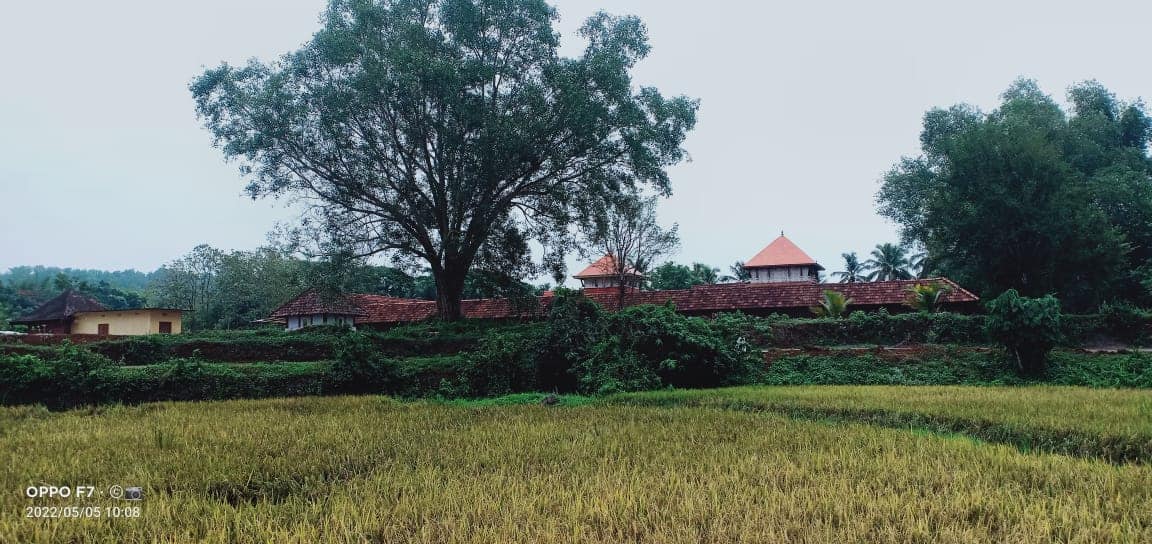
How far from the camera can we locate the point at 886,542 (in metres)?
2.87

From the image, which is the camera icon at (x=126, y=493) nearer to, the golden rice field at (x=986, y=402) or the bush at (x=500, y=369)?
the golden rice field at (x=986, y=402)

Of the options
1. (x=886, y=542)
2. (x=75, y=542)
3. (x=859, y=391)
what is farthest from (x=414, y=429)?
(x=859, y=391)

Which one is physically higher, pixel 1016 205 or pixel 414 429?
pixel 1016 205

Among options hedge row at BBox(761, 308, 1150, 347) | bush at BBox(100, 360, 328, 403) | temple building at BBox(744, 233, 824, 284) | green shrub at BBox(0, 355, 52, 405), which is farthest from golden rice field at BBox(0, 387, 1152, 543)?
temple building at BBox(744, 233, 824, 284)

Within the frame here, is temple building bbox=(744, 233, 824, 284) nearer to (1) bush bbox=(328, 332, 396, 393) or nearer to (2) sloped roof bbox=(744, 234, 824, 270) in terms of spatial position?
(2) sloped roof bbox=(744, 234, 824, 270)

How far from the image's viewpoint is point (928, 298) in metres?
18.6

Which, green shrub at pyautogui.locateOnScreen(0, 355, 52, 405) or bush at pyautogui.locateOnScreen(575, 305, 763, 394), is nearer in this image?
green shrub at pyautogui.locateOnScreen(0, 355, 52, 405)

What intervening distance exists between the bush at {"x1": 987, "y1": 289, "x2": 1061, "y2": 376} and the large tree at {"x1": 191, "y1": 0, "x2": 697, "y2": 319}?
27.4 ft

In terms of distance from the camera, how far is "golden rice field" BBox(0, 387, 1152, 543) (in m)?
3.06

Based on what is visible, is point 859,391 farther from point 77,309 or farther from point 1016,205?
point 77,309

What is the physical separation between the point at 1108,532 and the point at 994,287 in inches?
835

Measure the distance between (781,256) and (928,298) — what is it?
65.3 ft

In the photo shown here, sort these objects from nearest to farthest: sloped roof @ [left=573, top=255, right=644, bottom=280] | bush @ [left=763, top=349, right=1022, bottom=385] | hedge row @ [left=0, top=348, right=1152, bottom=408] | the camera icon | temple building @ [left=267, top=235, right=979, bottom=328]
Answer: the camera icon → hedge row @ [left=0, top=348, right=1152, bottom=408] → bush @ [left=763, top=349, right=1022, bottom=385] → temple building @ [left=267, top=235, right=979, bottom=328] → sloped roof @ [left=573, top=255, right=644, bottom=280]
